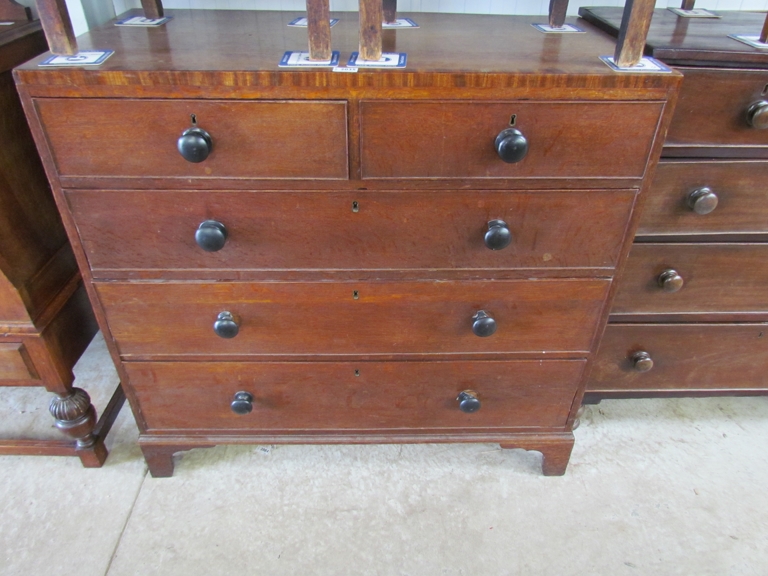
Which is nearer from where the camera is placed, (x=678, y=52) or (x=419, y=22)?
(x=678, y=52)

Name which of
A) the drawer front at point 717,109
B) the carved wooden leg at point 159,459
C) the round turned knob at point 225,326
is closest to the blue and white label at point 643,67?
the drawer front at point 717,109

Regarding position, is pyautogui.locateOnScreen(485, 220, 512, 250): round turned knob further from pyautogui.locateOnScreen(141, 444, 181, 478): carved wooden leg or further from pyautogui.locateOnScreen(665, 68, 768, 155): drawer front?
pyautogui.locateOnScreen(141, 444, 181, 478): carved wooden leg

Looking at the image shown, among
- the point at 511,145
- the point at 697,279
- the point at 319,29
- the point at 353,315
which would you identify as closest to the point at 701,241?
the point at 697,279

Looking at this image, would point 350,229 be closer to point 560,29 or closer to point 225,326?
point 225,326

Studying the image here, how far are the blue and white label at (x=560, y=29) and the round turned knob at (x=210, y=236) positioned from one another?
2.48 feet

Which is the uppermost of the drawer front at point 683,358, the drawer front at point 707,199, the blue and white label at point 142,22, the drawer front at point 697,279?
the blue and white label at point 142,22

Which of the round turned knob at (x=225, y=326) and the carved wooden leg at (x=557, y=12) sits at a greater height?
the carved wooden leg at (x=557, y=12)

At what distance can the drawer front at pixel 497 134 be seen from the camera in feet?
2.75

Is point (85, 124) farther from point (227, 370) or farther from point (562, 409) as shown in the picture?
point (562, 409)

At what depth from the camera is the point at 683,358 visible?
135cm

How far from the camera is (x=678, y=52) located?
3.09ft

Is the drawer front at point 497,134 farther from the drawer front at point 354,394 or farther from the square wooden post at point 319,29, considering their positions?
the drawer front at point 354,394

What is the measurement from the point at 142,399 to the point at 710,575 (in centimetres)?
129

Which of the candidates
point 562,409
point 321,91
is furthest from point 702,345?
point 321,91
